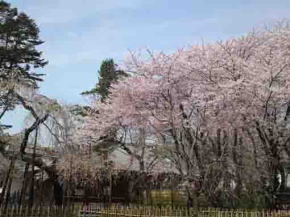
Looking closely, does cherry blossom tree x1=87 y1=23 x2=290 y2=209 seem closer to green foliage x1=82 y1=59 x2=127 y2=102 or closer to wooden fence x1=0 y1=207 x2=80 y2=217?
wooden fence x1=0 y1=207 x2=80 y2=217

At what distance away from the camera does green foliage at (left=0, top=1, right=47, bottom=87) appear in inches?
1517

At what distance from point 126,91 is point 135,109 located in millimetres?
963

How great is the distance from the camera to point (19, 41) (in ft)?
129

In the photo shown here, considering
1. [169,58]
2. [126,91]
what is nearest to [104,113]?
[126,91]

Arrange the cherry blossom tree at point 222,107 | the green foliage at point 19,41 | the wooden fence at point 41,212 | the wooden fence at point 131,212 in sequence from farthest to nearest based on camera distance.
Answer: the green foliage at point 19,41 → the cherry blossom tree at point 222,107 → the wooden fence at point 41,212 → the wooden fence at point 131,212

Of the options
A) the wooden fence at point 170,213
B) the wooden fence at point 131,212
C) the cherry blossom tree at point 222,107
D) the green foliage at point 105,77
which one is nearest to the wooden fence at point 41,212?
the wooden fence at point 131,212

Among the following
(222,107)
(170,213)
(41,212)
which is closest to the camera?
(170,213)

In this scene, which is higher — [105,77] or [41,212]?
[105,77]

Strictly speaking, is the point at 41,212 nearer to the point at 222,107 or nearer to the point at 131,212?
the point at 131,212

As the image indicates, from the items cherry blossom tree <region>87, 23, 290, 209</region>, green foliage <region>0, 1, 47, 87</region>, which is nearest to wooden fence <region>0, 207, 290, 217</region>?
cherry blossom tree <region>87, 23, 290, 209</region>

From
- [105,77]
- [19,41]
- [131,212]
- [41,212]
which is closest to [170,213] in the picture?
[131,212]

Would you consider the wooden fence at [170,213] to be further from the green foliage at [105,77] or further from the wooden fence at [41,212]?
the green foliage at [105,77]

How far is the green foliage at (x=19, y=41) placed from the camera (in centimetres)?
3853

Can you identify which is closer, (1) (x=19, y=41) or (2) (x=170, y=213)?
(2) (x=170, y=213)
